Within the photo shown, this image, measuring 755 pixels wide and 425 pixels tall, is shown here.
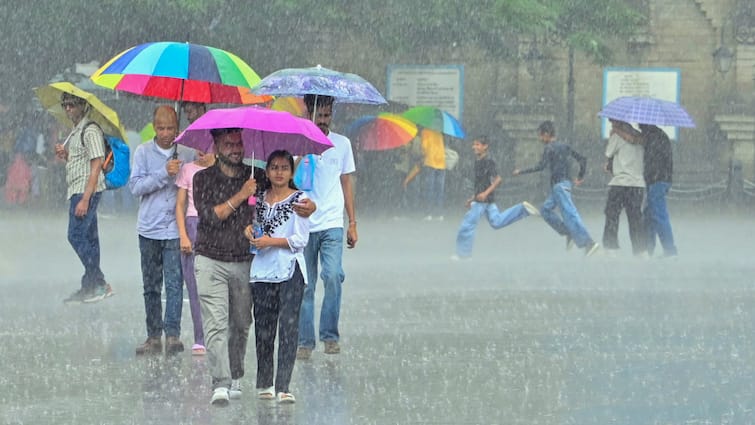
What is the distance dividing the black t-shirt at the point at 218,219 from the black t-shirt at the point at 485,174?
9883mm

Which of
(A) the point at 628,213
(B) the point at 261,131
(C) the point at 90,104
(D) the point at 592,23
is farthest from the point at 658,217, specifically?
(D) the point at 592,23

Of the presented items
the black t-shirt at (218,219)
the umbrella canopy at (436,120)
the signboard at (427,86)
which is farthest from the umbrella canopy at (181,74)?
the signboard at (427,86)

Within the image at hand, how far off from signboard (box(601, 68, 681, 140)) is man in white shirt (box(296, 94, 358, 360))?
26.1 metres

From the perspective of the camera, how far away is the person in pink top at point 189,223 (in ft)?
33.6

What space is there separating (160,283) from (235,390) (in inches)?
81.0

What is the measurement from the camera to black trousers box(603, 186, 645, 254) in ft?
58.7

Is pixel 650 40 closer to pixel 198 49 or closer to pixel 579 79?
pixel 579 79

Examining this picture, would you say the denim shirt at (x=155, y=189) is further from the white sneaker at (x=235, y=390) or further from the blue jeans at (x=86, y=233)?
the blue jeans at (x=86, y=233)

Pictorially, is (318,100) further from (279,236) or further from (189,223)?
(279,236)

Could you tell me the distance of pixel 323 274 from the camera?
10.2 metres

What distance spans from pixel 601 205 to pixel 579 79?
31.8 feet

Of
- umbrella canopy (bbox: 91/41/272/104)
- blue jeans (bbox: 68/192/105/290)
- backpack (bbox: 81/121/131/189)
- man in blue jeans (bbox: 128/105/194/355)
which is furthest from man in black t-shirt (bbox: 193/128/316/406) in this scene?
blue jeans (bbox: 68/192/105/290)

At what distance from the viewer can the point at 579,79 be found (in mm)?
40250

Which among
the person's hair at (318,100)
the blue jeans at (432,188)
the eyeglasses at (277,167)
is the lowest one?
the blue jeans at (432,188)
